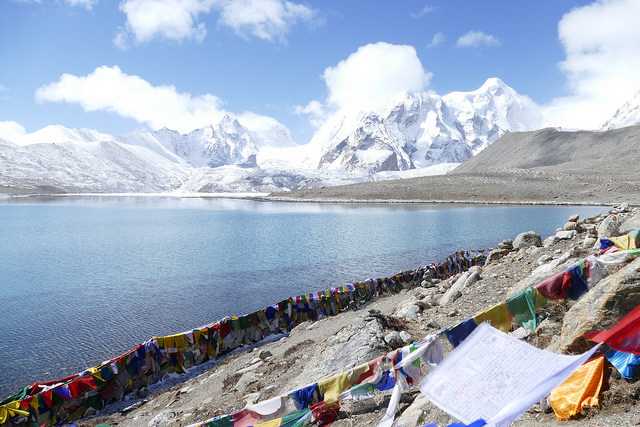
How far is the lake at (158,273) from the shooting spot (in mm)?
20781

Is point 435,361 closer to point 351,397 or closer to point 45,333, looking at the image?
point 351,397

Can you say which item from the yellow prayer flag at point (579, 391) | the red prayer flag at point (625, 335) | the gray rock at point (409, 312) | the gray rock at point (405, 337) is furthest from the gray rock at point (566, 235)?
the yellow prayer flag at point (579, 391)

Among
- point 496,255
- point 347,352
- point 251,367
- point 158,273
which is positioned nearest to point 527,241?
point 496,255

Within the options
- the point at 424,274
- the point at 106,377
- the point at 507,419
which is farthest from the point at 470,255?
the point at 507,419

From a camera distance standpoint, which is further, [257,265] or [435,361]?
[257,265]

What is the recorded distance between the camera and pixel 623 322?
7.55 metres

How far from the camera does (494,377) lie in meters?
7.05

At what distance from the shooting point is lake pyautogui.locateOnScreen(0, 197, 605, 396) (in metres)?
20.8

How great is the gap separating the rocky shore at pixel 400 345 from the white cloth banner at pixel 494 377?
2.60ft

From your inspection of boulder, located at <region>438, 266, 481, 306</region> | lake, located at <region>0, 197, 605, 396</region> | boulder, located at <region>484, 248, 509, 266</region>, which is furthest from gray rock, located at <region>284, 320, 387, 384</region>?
boulder, located at <region>484, 248, 509, 266</region>

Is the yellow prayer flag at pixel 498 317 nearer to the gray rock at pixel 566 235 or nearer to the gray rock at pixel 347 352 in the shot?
the gray rock at pixel 347 352

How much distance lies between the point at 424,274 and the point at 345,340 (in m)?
16.3

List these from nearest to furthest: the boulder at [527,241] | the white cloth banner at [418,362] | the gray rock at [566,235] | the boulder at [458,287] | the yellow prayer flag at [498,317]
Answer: the white cloth banner at [418,362] → the yellow prayer flag at [498,317] → the boulder at [458,287] → the gray rock at [566,235] → the boulder at [527,241]

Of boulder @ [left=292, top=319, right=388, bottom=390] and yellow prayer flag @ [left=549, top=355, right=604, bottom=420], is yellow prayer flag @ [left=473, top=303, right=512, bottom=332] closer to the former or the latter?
yellow prayer flag @ [left=549, top=355, right=604, bottom=420]
